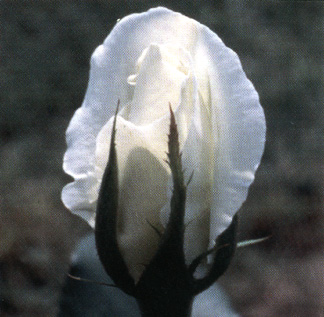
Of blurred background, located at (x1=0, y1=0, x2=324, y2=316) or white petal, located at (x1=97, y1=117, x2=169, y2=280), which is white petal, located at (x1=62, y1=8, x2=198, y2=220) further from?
blurred background, located at (x1=0, y1=0, x2=324, y2=316)

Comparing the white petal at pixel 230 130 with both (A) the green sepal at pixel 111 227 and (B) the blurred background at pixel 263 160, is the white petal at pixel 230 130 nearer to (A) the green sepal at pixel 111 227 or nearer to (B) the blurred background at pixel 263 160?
(A) the green sepal at pixel 111 227

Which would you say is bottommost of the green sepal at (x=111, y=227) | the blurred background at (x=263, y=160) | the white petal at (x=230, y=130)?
the blurred background at (x=263, y=160)

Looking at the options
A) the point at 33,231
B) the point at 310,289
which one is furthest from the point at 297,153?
the point at 33,231

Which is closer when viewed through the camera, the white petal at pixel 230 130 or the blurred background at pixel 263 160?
the white petal at pixel 230 130

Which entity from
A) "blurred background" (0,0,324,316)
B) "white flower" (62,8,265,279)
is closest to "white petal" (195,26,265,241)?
"white flower" (62,8,265,279)

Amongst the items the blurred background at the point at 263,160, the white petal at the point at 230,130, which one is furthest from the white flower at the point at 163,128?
the blurred background at the point at 263,160

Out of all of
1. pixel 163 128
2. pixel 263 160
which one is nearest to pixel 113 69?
pixel 163 128

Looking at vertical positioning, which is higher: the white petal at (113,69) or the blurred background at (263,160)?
the white petal at (113,69)

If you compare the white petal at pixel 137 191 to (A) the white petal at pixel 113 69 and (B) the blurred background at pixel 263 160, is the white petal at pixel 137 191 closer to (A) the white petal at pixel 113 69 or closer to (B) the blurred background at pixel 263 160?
(A) the white petal at pixel 113 69
